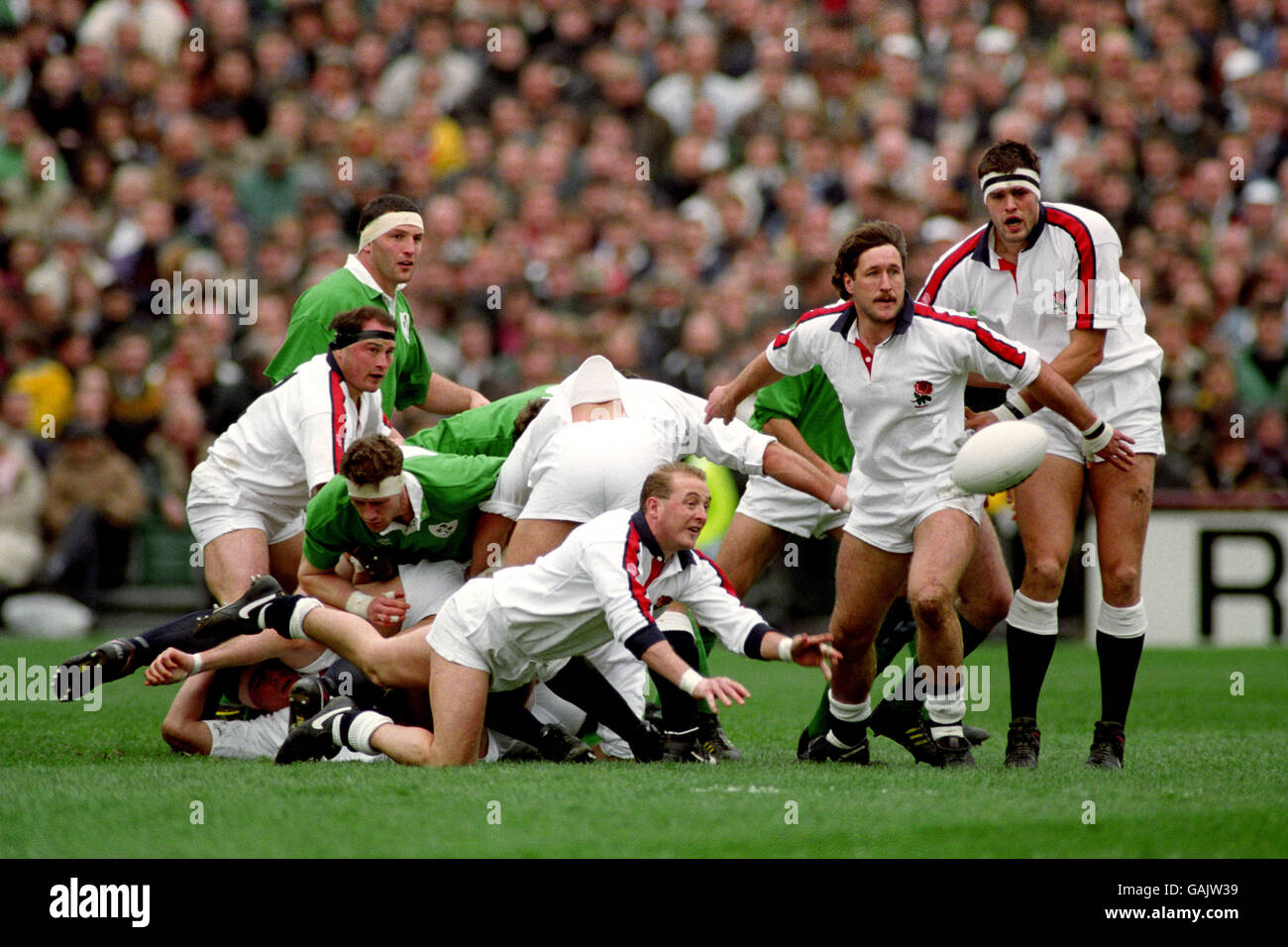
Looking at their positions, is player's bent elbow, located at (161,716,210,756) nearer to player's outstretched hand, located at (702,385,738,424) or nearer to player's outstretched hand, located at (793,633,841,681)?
player's outstretched hand, located at (702,385,738,424)

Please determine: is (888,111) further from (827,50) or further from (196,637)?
(196,637)

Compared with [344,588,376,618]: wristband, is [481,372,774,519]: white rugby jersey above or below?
above

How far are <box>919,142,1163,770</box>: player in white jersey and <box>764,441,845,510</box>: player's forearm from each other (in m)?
0.76

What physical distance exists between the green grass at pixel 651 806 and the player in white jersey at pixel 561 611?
7.1 inches

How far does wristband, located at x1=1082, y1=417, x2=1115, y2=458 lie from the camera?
6.01 metres

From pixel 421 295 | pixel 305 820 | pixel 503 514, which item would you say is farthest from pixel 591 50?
pixel 305 820

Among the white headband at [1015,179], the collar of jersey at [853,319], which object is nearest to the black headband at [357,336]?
the collar of jersey at [853,319]

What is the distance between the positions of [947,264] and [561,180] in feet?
24.2

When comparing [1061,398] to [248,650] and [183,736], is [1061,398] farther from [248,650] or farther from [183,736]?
[183,736]

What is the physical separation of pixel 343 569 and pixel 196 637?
0.62 m

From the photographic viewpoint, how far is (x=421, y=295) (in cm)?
1255

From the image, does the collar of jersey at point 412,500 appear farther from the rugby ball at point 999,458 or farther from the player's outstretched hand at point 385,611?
the rugby ball at point 999,458

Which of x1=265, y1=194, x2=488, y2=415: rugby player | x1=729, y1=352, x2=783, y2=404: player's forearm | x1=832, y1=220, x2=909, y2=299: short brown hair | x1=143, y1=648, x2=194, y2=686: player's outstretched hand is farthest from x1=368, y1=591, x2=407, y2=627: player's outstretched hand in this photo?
x1=832, y1=220, x2=909, y2=299: short brown hair

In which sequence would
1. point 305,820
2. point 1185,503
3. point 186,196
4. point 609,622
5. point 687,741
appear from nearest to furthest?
point 305,820, point 609,622, point 687,741, point 1185,503, point 186,196
